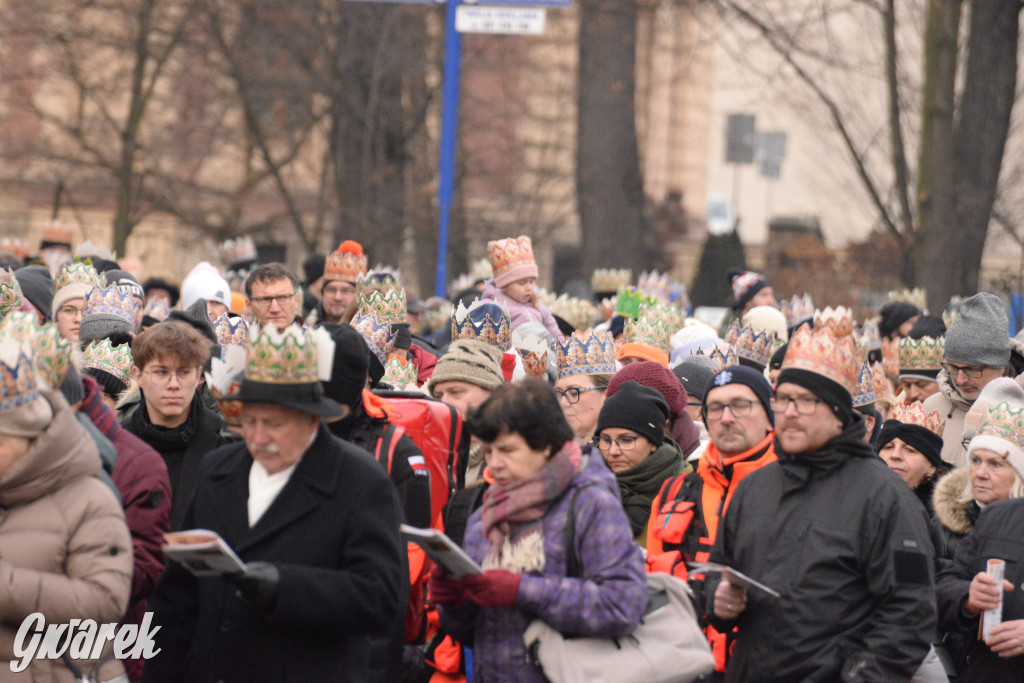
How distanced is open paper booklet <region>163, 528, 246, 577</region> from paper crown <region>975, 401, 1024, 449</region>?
3649 mm

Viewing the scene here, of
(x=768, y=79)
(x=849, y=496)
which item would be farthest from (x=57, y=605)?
(x=768, y=79)

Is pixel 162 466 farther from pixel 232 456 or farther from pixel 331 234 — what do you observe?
pixel 331 234

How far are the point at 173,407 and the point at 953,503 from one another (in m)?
3.46

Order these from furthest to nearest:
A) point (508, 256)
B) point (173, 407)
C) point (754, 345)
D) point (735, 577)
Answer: point (754, 345) < point (508, 256) < point (173, 407) < point (735, 577)

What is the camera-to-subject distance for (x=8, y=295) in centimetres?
770

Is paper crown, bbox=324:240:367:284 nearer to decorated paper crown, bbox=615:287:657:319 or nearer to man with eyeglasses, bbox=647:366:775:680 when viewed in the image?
decorated paper crown, bbox=615:287:657:319

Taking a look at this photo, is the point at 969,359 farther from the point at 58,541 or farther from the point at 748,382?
the point at 58,541

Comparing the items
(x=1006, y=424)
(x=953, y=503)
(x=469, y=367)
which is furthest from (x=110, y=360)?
(x=1006, y=424)

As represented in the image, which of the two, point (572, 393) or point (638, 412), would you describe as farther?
point (572, 393)

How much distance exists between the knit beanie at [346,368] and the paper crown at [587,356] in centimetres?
Result: 234

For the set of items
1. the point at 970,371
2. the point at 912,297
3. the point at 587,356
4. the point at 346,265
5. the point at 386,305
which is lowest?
the point at 912,297

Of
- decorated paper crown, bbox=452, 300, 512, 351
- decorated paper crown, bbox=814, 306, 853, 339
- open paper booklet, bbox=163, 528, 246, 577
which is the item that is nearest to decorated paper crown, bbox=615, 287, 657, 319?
decorated paper crown, bbox=452, 300, 512, 351

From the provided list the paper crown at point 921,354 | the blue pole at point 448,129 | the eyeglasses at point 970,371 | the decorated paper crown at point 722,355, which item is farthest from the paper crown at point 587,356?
the blue pole at point 448,129

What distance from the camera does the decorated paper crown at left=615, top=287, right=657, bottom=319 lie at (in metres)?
11.0
